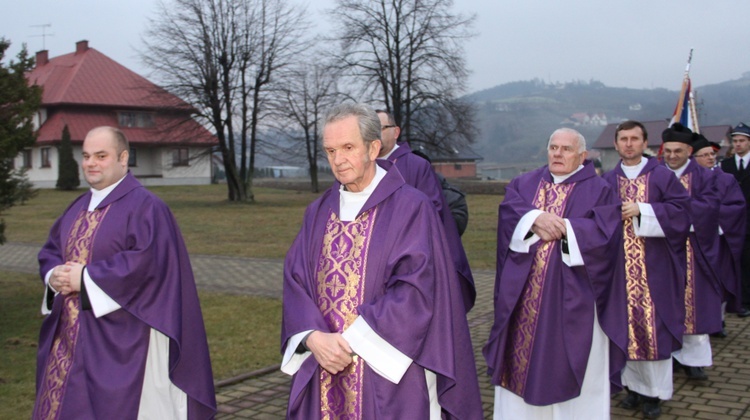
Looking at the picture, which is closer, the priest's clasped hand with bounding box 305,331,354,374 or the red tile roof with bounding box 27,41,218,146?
the priest's clasped hand with bounding box 305,331,354,374

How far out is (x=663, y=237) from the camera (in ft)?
20.6

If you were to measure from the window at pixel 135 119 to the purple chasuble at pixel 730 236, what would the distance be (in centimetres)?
4427

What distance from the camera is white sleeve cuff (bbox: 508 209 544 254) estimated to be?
525 cm

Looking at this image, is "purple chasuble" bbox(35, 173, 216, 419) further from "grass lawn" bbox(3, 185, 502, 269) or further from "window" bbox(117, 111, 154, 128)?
"window" bbox(117, 111, 154, 128)

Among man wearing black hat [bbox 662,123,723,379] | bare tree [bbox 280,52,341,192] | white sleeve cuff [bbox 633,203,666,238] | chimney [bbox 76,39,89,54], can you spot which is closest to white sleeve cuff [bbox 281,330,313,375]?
white sleeve cuff [bbox 633,203,666,238]

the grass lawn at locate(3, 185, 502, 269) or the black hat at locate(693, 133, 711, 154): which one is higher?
the black hat at locate(693, 133, 711, 154)

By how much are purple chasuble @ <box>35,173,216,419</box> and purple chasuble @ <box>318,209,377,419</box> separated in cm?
117

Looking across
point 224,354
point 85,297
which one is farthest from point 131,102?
point 85,297

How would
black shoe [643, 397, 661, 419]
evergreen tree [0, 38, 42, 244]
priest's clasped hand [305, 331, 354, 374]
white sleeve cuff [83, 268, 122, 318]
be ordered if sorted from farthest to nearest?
evergreen tree [0, 38, 42, 244] → black shoe [643, 397, 661, 419] → white sleeve cuff [83, 268, 122, 318] → priest's clasped hand [305, 331, 354, 374]

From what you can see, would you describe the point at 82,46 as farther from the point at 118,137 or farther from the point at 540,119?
the point at 540,119

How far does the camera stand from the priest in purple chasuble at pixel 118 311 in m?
4.15

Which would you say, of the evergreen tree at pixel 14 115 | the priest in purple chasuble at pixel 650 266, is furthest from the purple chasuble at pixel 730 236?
the evergreen tree at pixel 14 115

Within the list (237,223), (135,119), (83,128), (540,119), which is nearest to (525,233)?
(237,223)

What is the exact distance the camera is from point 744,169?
401 inches
